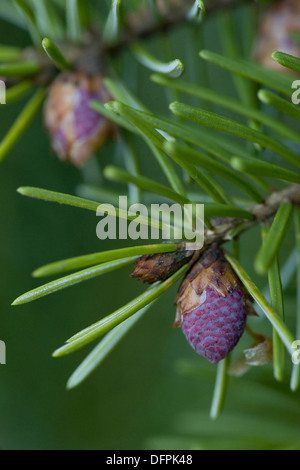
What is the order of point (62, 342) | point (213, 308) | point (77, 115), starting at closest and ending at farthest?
point (213, 308) < point (77, 115) < point (62, 342)

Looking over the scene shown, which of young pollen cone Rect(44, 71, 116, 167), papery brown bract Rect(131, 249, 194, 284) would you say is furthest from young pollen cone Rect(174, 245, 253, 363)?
young pollen cone Rect(44, 71, 116, 167)

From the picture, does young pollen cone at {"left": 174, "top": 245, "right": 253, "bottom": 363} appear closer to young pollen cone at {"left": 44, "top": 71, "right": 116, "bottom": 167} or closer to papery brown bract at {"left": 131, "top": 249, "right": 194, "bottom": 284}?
papery brown bract at {"left": 131, "top": 249, "right": 194, "bottom": 284}

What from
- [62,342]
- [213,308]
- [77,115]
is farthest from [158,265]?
[62,342]

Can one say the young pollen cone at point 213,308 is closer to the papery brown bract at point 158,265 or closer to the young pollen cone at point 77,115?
the papery brown bract at point 158,265

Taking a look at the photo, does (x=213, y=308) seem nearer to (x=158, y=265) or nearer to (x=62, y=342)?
(x=158, y=265)
